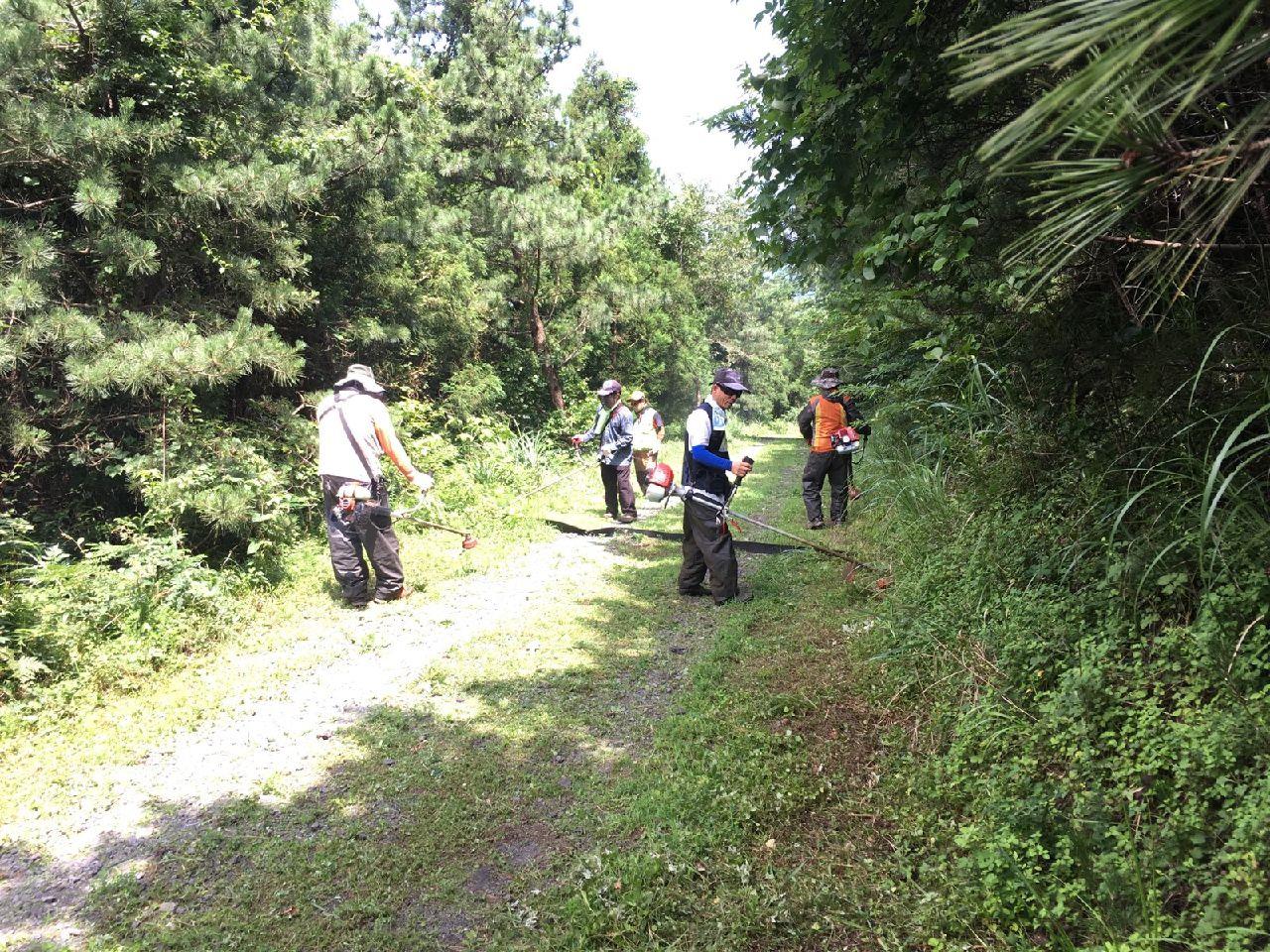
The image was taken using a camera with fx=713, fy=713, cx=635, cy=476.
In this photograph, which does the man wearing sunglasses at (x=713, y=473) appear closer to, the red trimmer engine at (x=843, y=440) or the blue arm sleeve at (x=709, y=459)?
the blue arm sleeve at (x=709, y=459)

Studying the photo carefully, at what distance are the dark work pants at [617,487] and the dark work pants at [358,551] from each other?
12.9 feet

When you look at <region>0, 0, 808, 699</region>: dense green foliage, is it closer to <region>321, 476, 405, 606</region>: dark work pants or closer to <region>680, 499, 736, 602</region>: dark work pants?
<region>321, 476, 405, 606</region>: dark work pants

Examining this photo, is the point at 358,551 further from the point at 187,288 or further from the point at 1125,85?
the point at 1125,85

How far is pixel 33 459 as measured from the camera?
23.7 ft

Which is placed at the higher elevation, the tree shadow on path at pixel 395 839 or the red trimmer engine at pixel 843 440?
the red trimmer engine at pixel 843 440

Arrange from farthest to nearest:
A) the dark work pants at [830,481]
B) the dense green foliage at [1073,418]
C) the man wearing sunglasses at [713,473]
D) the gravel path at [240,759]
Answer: the dark work pants at [830,481]
the man wearing sunglasses at [713,473]
the gravel path at [240,759]
the dense green foliage at [1073,418]

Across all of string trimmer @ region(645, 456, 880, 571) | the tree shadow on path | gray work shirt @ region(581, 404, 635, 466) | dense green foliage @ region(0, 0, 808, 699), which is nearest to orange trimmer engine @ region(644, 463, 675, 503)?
string trimmer @ region(645, 456, 880, 571)

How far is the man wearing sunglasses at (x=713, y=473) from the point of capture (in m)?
6.35

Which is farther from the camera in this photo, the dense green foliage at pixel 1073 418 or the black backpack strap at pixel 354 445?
the black backpack strap at pixel 354 445

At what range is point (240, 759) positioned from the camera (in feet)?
13.6

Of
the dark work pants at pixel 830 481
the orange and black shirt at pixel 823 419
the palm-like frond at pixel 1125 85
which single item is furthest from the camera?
the dark work pants at pixel 830 481

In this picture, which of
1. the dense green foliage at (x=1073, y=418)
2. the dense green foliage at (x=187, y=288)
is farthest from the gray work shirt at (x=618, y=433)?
the dense green foliage at (x=1073, y=418)

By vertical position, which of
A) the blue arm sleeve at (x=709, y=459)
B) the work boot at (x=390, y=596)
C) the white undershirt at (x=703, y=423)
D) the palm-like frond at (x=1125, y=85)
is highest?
the palm-like frond at (x=1125, y=85)

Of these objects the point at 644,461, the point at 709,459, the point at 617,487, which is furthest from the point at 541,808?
the point at 644,461
